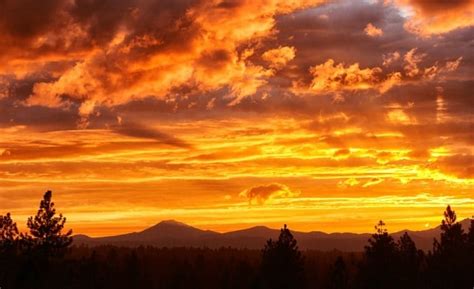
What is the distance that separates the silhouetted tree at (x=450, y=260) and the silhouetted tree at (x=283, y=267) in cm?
1731

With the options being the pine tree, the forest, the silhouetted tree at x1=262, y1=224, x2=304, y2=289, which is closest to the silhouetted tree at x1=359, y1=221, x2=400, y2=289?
the forest

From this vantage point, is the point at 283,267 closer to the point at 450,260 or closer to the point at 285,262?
the point at 285,262

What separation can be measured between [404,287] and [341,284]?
25.4 ft

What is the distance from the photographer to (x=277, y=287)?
63438 millimetres

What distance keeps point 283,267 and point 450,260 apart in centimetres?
2019

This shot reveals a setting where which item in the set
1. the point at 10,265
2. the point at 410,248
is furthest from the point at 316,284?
the point at 10,265

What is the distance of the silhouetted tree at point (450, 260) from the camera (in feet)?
227

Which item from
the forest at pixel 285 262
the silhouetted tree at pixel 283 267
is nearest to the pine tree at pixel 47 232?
the forest at pixel 285 262

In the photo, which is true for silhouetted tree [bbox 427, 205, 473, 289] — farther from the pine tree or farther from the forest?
the pine tree

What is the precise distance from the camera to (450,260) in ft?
232

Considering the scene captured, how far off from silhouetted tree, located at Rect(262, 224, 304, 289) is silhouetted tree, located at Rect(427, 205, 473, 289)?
56.8 ft

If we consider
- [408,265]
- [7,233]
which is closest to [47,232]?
[7,233]

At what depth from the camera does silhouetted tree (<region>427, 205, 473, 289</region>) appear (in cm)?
6912

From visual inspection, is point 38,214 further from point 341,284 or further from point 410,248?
point 410,248
